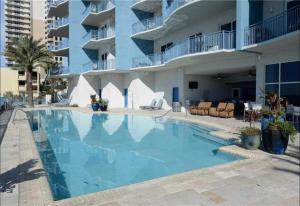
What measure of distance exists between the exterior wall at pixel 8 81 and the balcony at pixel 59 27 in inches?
1861

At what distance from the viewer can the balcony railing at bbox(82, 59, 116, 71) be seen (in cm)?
2851

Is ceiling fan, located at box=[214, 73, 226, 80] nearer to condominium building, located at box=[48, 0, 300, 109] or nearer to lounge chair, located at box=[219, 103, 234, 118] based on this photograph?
condominium building, located at box=[48, 0, 300, 109]

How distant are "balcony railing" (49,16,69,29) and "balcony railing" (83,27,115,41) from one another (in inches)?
158

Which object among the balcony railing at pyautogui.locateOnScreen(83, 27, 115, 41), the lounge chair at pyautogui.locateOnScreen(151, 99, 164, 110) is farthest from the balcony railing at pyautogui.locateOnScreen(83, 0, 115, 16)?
the lounge chair at pyautogui.locateOnScreen(151, 99, 164, 110)

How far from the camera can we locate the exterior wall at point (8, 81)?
79625 millimetres

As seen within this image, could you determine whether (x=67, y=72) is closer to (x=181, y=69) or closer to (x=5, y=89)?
(x=181, y=69)

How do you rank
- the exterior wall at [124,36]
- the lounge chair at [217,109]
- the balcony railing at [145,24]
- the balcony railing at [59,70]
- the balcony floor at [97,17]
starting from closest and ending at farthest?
the lounge chair at [217,109]
the balcony railing at [145,24]
the exterior wall at [124,36]
the balcony floor at [97,17]
the balcony railing at [59,70]

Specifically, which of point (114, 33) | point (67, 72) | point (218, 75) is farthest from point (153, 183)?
point (67, 72)

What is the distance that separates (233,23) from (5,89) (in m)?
78.0

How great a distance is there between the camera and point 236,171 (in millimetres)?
6336

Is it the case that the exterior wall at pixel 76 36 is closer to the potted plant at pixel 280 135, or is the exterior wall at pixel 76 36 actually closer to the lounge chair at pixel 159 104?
the lounge chair at pixel 159 104

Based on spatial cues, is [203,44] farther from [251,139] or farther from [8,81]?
[8,81]

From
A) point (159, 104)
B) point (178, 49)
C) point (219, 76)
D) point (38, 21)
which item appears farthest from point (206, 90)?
point (38, 21)

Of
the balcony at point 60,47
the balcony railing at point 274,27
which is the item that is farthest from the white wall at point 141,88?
the balcony railing at point 274,27
